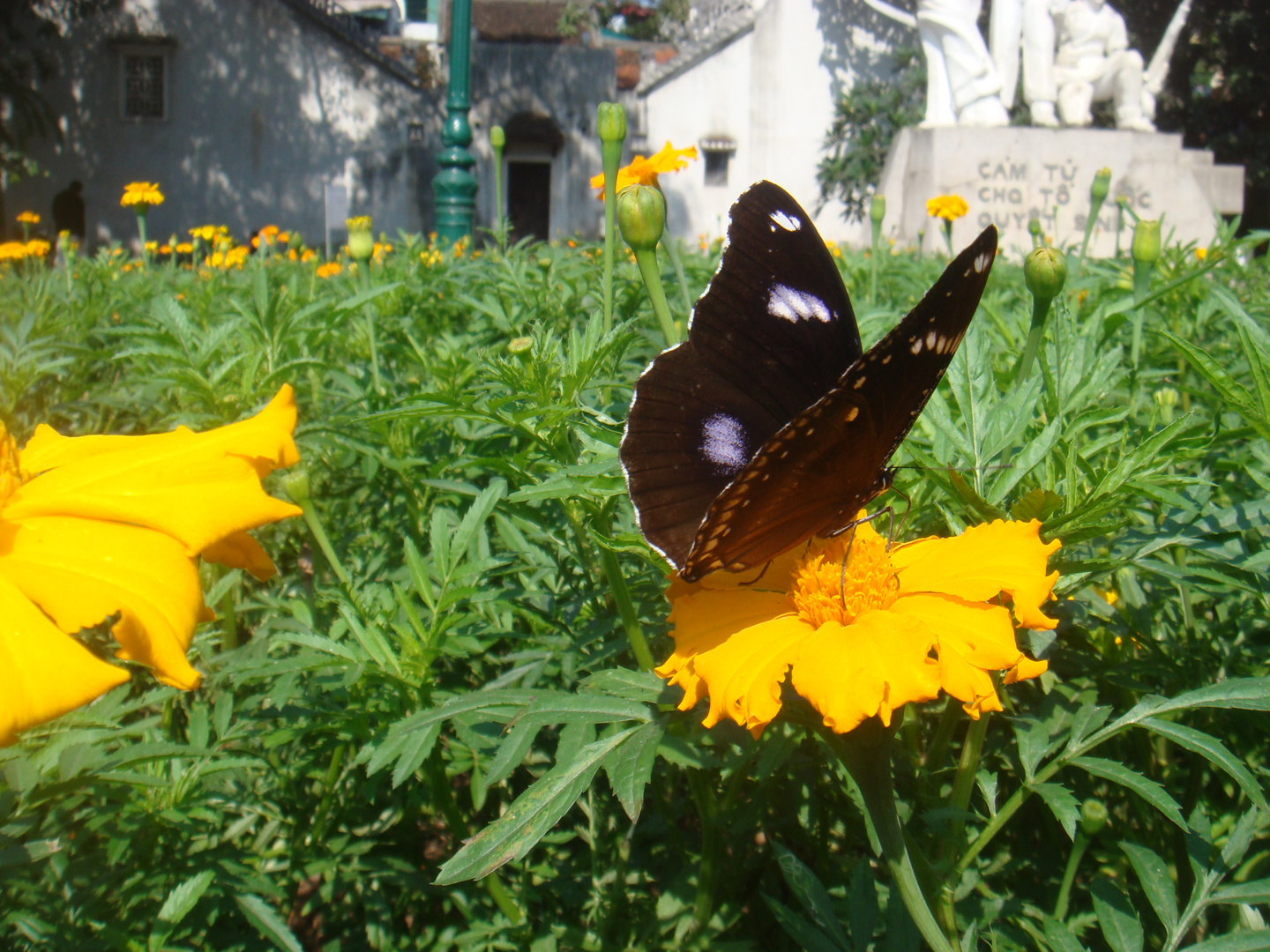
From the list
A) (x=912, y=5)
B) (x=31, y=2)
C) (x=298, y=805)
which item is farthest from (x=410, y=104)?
(x=298, y=805)

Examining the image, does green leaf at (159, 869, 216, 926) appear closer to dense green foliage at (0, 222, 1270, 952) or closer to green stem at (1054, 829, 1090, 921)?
dense green foliage at (0, 222, 1270, 952)

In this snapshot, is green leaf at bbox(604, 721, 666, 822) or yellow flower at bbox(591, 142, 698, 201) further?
yellow flower at bbox(591, 142, 698, 201)

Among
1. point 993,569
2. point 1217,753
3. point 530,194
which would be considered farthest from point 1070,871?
point 530,194

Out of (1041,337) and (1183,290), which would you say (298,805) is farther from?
(1183,290)

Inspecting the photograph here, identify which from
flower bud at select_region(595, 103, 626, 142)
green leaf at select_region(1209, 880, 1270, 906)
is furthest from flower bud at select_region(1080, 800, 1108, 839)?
flower bud at select_region(595, 103, 626, 142)

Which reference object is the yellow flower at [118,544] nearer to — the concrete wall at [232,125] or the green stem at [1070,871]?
the green stem at [1070,871]

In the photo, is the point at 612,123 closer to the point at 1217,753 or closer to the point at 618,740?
the point at 618,740

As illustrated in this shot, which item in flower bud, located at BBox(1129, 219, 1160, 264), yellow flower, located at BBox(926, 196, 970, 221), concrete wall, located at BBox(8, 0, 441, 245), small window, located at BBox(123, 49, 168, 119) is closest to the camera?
flower bud, located at BBox(1129, 219, 1160, 264)
